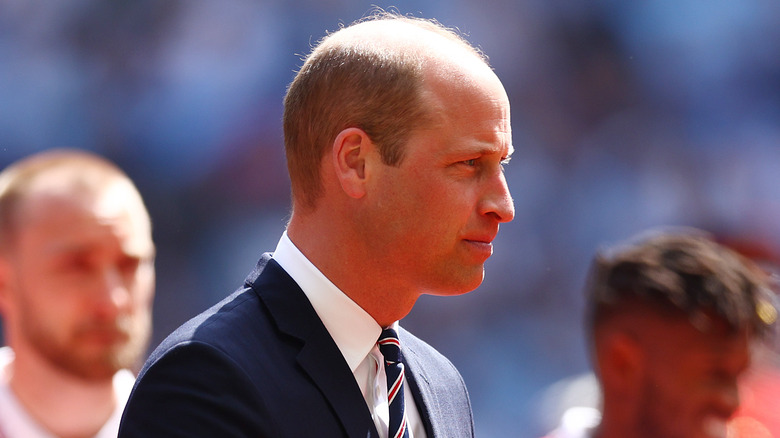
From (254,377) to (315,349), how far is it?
0.16 meters

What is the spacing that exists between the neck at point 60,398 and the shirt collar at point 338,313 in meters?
1.37

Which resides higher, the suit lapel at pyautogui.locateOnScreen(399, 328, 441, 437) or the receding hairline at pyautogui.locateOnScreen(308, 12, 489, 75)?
the receding hairline at pyautogui.locateOnScreen(308, 12, 489, 75)

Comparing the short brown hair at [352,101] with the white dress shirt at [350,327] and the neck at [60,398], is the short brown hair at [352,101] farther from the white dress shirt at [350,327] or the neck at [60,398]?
the neck at [60,398]

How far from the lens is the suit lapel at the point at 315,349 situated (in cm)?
171

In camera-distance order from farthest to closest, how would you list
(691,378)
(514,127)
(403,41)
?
(514,127) → (691,378) → (403,41)

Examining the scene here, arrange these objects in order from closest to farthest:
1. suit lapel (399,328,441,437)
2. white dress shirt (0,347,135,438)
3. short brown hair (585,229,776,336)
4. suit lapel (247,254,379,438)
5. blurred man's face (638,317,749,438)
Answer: suit lapel (247,254,379,438), suit lapel (399,328,441,437), blurred man's face (638,317,749,438), short brown hair (585,229,776,336), white dress shirt (0,347,135,438)

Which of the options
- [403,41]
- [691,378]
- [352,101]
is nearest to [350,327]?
[352,101]

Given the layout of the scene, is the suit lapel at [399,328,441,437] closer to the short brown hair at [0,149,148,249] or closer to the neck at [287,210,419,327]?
the neck at [287,210,419,327]

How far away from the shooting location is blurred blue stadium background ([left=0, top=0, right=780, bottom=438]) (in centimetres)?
502

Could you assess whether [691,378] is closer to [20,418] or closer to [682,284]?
[682,284]

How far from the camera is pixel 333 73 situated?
186cm

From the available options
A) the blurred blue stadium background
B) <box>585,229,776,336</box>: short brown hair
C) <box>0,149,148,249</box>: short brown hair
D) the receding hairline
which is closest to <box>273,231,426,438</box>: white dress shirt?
the receding hairline

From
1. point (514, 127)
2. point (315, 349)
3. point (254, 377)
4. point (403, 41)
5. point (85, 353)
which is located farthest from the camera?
point (514, 127)

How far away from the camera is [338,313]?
72.1 inches
